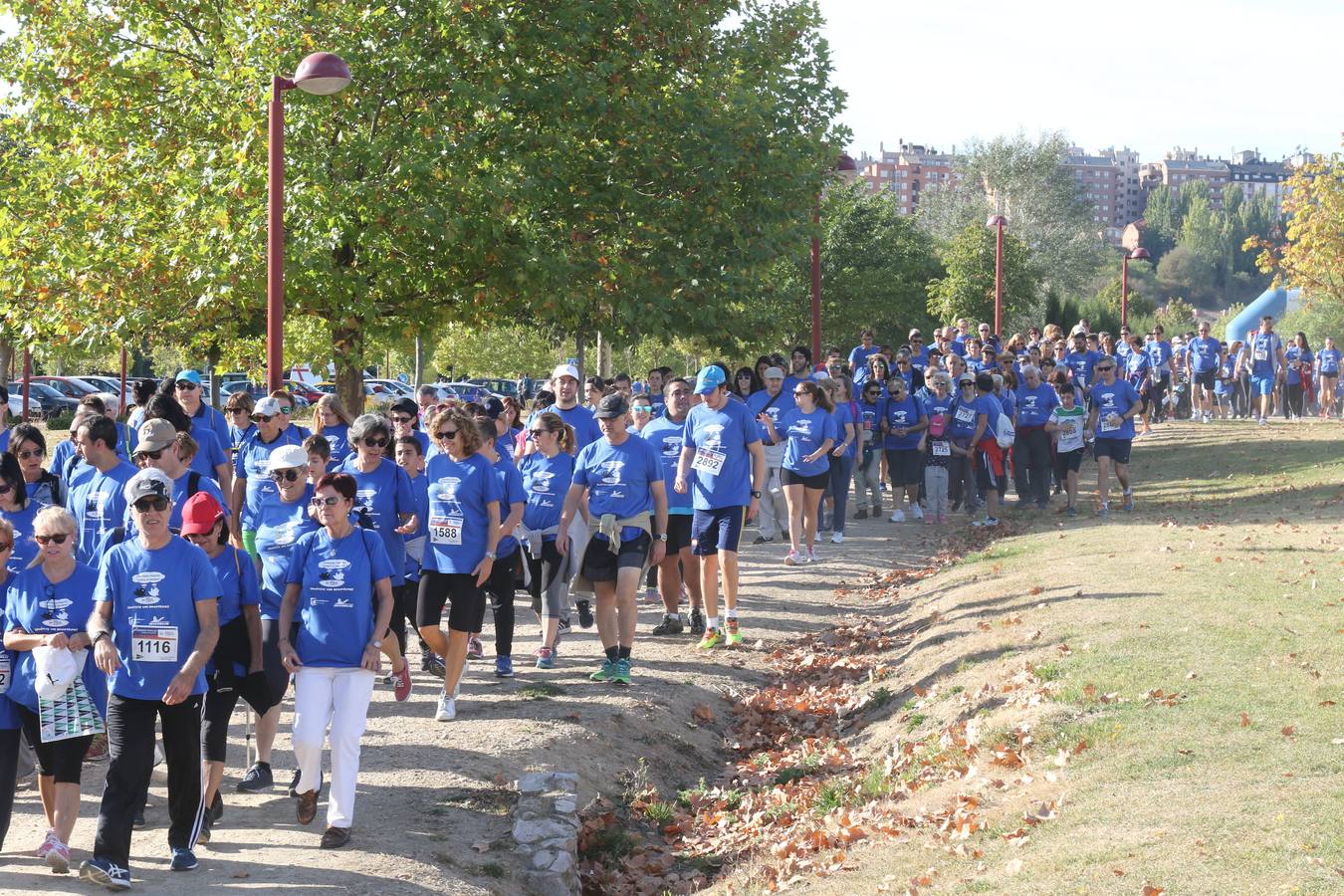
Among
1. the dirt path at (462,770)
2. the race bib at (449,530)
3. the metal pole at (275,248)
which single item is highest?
the metal pole at (275,248)

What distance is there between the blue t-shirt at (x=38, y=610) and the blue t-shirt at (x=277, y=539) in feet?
4.56

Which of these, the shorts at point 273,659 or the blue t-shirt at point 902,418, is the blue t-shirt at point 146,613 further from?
the blue t-shirt at point 902,418

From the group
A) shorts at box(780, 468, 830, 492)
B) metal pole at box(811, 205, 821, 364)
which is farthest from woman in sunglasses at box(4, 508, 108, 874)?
metal pole at box(811, 205, 821, 364)

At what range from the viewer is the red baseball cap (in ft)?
22.4

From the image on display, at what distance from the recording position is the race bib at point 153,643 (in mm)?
6453

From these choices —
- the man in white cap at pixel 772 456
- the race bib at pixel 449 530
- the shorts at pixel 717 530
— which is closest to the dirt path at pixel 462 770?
the shorts at pixel 717 530

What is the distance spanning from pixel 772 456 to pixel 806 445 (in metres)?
2.56

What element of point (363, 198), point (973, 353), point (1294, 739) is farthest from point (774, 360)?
point (1294, 739)

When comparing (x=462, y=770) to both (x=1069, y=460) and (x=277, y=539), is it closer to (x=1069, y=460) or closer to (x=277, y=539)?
(x=277, y=539)

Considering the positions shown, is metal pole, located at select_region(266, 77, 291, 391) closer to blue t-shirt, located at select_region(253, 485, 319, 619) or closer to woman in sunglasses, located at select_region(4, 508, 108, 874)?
blue t-shirt, located at select_region(253, 485, 319, 619)

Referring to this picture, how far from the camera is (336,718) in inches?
278

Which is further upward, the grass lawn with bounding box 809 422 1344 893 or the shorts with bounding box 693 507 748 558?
the shorts with bounding box 693 507 748 558

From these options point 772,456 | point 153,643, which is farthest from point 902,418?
point 153,643

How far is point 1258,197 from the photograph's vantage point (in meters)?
185
